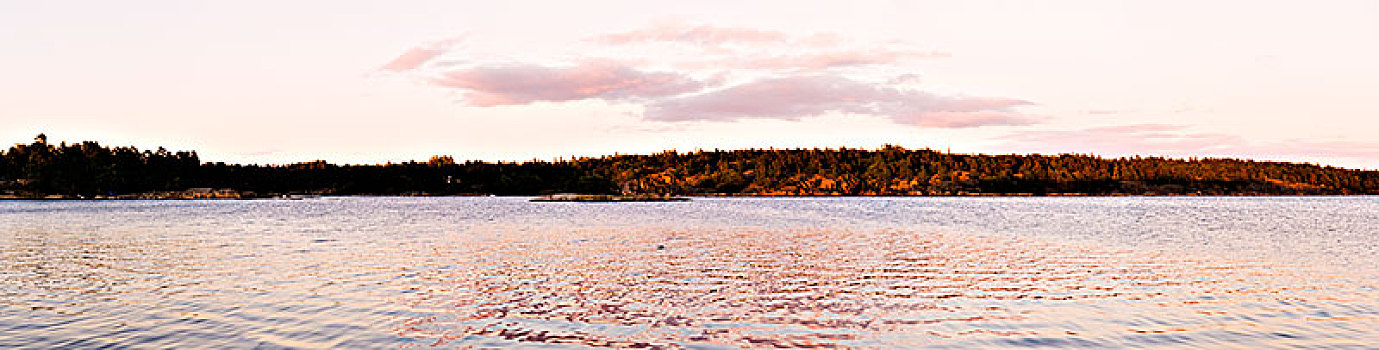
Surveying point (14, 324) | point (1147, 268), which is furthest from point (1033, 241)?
point (14, 324)

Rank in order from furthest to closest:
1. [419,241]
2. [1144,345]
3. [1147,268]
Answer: [419,241], [1147,268], [1144,345]

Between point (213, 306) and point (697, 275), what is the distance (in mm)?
17814

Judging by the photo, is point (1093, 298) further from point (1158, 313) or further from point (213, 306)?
point (213, 306)

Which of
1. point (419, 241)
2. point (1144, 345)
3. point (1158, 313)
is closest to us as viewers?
point (1144, 345)

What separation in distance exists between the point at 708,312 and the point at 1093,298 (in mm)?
13294

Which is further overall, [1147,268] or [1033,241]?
[1033,241]

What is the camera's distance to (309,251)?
48.0 m

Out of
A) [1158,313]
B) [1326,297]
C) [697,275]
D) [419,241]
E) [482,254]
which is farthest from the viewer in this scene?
[419,241]

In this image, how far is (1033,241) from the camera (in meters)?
60.8

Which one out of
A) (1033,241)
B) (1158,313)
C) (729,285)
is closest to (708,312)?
(729,285)

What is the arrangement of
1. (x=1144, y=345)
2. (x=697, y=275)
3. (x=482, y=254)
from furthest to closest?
(x=482, y=254)
(x=697, y=275)
(x=1144, y=345)

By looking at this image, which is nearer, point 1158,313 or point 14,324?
point 14,324

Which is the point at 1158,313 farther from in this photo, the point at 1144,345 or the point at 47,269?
the point at 47,269

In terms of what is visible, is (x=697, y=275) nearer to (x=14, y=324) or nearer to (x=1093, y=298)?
(x=1093, y=298)
